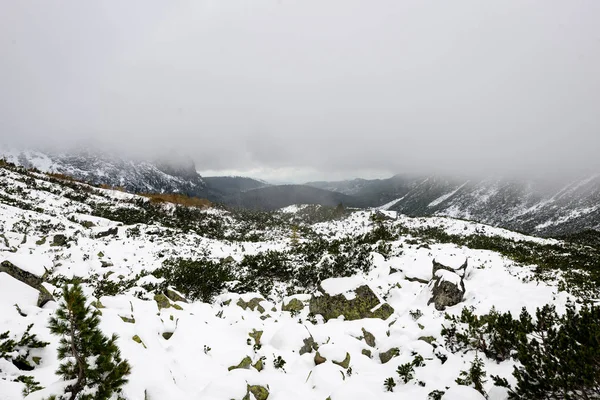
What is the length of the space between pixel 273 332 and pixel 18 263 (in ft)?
33.3

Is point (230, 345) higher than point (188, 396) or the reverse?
the reverse

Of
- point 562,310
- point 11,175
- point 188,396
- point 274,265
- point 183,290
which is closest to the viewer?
point 188,396

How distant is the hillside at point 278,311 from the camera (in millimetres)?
7023

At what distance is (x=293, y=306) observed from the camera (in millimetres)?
15922

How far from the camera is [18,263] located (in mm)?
10109

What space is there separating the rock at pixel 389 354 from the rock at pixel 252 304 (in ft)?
24.3

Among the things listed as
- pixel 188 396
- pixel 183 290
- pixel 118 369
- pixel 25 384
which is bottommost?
pixel 183 290

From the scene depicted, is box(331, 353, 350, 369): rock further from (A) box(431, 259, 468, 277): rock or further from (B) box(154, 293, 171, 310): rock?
(A) box(431, 259, 468, 277): rock

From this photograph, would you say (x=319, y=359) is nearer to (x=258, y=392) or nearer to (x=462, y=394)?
(x=258, y=392)

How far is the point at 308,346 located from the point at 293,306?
18.9 ft

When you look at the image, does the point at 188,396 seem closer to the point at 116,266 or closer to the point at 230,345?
the point at 230,345

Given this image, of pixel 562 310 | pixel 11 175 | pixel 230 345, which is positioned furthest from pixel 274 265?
pixel 11 175

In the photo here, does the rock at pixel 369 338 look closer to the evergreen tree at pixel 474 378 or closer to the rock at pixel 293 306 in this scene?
the evergreen tree at pixel 474 378

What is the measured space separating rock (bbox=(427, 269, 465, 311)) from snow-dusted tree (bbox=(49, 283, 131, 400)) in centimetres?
1396
